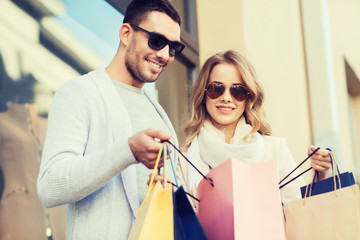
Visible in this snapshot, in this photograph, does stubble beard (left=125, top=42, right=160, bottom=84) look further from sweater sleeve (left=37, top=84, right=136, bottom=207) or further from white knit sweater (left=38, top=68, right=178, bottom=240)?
sweater sleeve (left=37, top=84, right=136, bottom=207)

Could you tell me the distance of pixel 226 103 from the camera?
2.32 meters

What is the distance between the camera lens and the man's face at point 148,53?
200 cm

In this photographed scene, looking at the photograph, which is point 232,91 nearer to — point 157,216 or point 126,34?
point 126,34

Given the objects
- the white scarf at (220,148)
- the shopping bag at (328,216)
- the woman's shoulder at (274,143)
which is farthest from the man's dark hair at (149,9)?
the shopping bag at (328,216)

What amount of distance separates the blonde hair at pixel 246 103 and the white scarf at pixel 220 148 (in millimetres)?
45

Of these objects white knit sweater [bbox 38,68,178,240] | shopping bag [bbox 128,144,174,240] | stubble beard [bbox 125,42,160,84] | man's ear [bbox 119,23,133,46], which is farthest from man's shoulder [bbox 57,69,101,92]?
shopping bag [bbox 128,144,174,240]

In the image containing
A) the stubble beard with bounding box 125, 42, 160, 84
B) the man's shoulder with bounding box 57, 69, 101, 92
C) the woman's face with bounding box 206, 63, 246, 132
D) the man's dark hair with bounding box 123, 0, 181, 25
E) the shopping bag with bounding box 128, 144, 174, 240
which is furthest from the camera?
the woman's face with bounding box 206, 63, 246, 132

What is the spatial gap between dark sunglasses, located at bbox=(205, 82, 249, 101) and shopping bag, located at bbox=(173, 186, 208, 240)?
1.05 meters

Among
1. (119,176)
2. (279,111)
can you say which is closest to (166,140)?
(119,176)

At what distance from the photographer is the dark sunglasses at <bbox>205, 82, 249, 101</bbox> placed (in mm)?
2342

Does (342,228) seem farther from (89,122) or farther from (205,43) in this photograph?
(205,43)

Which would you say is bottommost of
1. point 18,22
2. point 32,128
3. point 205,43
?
point 32,128

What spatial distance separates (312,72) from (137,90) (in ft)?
13.6

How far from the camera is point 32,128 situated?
2.56m
